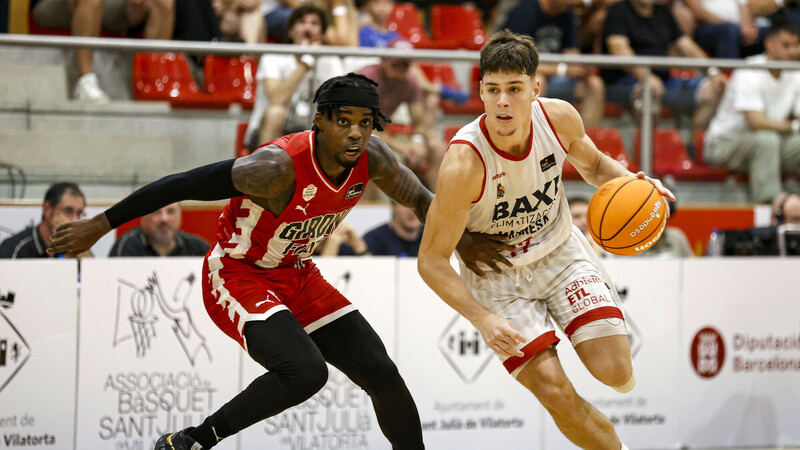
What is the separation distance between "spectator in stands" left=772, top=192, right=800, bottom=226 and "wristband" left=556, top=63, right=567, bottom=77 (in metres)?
2.02

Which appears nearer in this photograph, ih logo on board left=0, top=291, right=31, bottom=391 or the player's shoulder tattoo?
the player's shoulder tattoo

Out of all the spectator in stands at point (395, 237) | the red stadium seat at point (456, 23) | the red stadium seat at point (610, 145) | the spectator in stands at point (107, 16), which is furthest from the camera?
the red stadium seat at point (456, 23)

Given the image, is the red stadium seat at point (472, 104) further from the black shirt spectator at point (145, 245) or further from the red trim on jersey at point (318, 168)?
the red trim on jersey at point (318, 168)

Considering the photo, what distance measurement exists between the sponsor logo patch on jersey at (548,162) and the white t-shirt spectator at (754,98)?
3377 mm

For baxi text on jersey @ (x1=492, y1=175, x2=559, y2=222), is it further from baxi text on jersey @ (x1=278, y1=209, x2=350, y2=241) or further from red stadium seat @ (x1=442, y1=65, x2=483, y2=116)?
red stadium seat @ (x1=442, y1=65, x2=483, y2=116)

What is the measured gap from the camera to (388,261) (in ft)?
19.4

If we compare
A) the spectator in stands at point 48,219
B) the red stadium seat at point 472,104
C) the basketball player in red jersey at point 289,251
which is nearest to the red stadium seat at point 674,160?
the red stadium seat at point 472,104

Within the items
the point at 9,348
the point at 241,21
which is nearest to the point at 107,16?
the point at 241,21

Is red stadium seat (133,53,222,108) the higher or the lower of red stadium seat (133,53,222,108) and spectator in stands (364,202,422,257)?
the higher

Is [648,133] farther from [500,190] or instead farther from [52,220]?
[52,220]

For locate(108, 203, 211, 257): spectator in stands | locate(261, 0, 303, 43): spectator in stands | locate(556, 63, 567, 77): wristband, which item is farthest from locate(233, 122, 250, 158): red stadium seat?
locate(556, 63, 567, 77): wristband

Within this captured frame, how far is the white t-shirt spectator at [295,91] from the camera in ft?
20.2

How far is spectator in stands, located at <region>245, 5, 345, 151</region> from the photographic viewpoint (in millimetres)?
6121


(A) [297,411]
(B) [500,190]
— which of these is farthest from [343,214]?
(A) [297,411]
